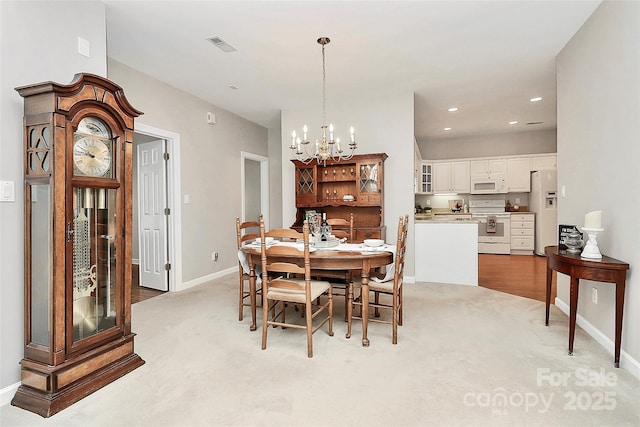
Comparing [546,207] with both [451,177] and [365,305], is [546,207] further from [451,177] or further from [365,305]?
[365,305]

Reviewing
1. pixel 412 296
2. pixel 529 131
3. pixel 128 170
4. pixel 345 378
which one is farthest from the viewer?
pixel 529 131

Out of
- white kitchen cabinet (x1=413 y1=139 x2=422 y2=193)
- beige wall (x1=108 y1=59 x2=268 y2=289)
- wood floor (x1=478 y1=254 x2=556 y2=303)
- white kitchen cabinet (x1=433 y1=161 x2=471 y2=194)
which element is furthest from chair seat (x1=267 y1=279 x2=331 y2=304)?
white kitchen cabinet (x1=433 y1=161 x2=471 y2=194)

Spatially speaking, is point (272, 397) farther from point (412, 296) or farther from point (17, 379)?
point (412, 296)

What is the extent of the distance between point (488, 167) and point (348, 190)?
14.0ft

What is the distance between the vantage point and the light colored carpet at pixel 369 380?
1.76m

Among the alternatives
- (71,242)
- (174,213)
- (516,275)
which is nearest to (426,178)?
(516,275)

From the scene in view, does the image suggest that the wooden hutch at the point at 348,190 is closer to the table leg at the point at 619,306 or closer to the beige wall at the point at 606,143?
the beige wall at the point at 606,143

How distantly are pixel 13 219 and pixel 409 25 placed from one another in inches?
128

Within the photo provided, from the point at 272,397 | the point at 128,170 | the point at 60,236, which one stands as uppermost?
the point at 128,170

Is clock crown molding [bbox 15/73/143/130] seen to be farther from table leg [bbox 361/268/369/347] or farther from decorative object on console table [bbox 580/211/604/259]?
decorative object on console table [bbox 580/211/604/259]

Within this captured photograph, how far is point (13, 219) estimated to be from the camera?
1949 millimetres

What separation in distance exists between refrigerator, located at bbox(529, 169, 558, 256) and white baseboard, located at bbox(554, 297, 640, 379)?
4101 millimetres

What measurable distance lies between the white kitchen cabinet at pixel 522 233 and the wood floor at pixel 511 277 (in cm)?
26

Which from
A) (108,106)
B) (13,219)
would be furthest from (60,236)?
(108,106)
